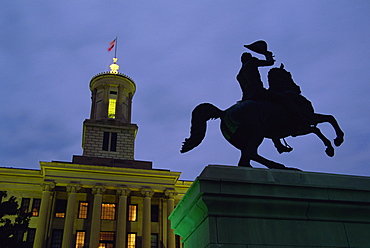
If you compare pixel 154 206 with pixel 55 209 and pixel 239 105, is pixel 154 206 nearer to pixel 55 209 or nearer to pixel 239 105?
pixel 55 209

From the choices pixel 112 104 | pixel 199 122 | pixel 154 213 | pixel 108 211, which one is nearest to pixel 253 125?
pixel 199 122

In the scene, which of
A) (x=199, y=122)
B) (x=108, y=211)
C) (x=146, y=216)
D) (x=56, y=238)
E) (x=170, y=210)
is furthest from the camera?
(x=108, y=211)

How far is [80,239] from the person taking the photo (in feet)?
145

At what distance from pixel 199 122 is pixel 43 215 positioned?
38.7m

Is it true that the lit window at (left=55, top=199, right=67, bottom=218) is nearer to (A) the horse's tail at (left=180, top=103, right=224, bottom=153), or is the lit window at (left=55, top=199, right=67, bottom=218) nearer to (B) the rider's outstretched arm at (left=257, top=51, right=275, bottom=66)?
(A) the horse's tail at (left=180, top=103, right=224, bottom=153)

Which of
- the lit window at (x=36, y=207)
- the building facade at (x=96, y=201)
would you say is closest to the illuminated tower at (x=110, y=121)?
the building facade at (x=96, y=201)

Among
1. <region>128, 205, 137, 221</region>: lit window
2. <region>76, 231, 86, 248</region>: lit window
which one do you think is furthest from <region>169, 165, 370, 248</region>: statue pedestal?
<region>128, 205, 137, 221</region>: lit window

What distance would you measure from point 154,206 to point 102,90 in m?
21.5

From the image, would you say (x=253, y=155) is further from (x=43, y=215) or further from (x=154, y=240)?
(x=154, y=240)

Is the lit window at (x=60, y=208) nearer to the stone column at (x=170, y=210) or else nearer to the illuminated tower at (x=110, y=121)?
the illuminated tower at (x=110, y=121)

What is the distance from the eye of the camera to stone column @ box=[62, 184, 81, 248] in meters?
41.1

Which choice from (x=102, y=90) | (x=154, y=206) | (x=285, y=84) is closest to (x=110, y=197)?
(x=154, y=206)

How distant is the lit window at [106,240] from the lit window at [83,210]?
3.23 metres

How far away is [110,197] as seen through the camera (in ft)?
157
